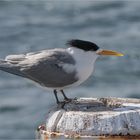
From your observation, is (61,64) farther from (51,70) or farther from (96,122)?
(96,122)

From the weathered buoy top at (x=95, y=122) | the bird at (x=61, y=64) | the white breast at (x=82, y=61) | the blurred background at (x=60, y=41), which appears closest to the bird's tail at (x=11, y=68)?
the bird at (x=61, y=64)

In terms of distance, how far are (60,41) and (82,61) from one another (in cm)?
794

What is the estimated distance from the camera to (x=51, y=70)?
4566mm

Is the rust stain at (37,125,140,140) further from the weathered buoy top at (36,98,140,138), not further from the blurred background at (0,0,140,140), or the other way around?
the blurred background at (0,0,140,140)

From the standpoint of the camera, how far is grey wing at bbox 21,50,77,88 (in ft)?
14.8

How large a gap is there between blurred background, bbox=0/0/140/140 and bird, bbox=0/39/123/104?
185 inches

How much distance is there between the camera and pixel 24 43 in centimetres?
1230

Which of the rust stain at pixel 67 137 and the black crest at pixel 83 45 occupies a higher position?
the black crest at pixel 83 45

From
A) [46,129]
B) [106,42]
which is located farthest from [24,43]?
[46,129]

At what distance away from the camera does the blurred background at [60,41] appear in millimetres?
10266

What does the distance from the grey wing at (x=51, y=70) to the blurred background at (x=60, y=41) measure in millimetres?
4701

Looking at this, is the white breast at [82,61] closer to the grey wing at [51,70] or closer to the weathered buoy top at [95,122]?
the grey wing at [51,70]

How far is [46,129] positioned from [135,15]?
9.96 metres

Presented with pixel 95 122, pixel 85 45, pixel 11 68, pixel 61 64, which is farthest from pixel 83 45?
pixel 95 122
